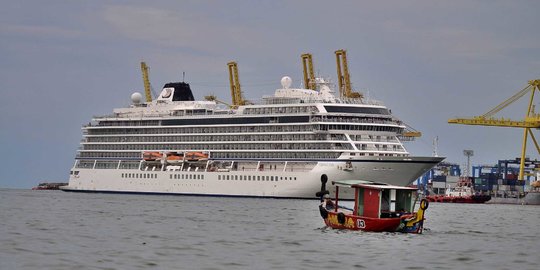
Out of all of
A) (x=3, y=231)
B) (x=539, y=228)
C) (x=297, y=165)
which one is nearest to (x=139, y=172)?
(x=297, y=165)

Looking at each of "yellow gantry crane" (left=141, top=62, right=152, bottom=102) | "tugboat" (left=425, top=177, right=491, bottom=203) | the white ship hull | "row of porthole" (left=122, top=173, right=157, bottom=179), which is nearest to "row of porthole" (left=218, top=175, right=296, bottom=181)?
the white ship hull

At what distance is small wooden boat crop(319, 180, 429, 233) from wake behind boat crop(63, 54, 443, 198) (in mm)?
40364

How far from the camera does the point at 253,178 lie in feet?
383

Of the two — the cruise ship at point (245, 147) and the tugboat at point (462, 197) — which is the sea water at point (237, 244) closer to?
the cruise ship at point (245, 147)

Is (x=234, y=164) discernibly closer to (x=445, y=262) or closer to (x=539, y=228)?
(x=539, y=228)

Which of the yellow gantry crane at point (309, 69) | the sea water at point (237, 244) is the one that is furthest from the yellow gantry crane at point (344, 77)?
the sea water at point (237, 244)

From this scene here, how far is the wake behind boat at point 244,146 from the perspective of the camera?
361 ft

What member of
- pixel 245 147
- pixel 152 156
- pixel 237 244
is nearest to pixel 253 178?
pixel 245 147

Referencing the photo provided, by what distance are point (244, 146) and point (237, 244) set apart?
73642 millimetres

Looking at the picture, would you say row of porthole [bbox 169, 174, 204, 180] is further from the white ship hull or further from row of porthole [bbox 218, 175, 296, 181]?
row of porthole [bbox 218, 175, 296, 181]

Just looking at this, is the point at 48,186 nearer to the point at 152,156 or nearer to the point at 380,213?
the point at 152,156

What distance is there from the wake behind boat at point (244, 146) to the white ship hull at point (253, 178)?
125 millimetres

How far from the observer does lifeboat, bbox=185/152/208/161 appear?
124 meters

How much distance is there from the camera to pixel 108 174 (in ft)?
438
